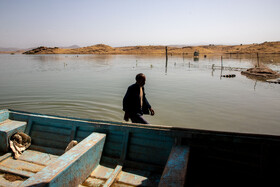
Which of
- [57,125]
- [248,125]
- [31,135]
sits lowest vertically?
[248,125]

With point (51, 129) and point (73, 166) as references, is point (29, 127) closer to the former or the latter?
point (51, 129)

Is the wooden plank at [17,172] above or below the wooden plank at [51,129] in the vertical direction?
below

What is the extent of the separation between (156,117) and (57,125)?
5.35 m

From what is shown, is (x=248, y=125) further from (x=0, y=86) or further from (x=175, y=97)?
(x=0, y=86)

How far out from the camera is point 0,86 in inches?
618

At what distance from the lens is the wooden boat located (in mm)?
3178

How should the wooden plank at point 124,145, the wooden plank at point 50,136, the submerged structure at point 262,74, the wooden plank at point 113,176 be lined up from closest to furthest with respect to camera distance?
the wooden plank at point 113,176 < the wooden plank at point 124,145 < the wooden plank at point 50,136 < the submerged structure at point 262,74

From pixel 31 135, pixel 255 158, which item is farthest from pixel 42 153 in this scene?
pixel 255 158

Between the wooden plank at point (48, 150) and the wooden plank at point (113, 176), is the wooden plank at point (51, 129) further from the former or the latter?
the wooden plank at point (113, 176)

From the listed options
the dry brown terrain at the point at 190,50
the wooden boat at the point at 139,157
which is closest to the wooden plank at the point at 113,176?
the wooden boat at the point at 139,157

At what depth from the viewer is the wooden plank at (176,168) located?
8.70 feet

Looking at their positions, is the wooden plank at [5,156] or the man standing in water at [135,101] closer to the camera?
the wooden plank at [5,156]

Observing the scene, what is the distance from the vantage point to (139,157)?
407 centimetres

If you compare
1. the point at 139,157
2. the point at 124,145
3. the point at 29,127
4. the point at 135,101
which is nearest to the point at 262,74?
the point at 135,101
